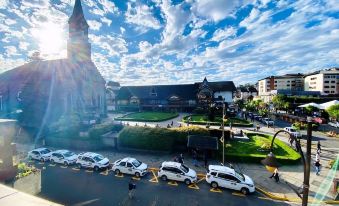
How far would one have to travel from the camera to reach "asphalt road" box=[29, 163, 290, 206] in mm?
16672

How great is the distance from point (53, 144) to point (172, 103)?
44.9m

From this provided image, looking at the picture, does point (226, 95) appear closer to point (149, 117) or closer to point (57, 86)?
point (149, 117)

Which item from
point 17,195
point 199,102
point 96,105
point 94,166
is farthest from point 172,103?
point 17,195

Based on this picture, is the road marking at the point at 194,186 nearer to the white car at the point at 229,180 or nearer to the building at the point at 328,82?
the white car at the point at 229,180

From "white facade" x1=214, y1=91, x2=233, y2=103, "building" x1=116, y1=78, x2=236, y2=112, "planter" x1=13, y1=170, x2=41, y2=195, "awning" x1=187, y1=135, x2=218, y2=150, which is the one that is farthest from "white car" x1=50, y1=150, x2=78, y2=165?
"white facade" x1=214, y1=91, x2=233, y2=103

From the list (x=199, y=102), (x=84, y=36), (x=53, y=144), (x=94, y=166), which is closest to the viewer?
(x=94, y=166)

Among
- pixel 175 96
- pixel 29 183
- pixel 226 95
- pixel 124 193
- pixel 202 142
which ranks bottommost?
pixel 124 193

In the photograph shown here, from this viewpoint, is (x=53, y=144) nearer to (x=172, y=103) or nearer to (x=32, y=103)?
(x=32, y=103)

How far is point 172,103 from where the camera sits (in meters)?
72.6

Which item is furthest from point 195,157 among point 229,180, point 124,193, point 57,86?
point 57,86

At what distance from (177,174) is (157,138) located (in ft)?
29.7

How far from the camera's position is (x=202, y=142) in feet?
85.8

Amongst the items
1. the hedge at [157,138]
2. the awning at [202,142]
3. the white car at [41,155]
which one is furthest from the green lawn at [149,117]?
the white car at [41,155]

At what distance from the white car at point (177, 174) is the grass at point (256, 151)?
774 centimetres
